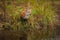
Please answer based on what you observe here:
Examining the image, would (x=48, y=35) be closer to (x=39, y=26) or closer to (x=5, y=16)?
(x=39, y=26)

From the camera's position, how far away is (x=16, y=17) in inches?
139

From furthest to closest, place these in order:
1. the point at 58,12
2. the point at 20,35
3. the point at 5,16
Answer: the point at 58,12 < the point at 5,16 < the point at 20,35

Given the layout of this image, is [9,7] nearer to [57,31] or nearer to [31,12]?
[31,12]

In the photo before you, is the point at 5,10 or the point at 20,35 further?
the point at 5,10

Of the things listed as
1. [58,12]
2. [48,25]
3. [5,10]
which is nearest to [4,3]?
[5,10]

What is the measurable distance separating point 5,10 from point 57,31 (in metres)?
0.86

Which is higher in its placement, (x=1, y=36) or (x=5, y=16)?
(x=5, y=16)

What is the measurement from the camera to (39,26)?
3.53 m

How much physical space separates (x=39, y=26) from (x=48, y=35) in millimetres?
180

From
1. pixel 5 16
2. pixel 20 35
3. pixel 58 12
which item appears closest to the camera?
pixel 20 35

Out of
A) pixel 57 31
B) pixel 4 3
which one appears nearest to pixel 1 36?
pixel 4 3

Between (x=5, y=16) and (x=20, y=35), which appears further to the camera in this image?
(x=5, y=16)

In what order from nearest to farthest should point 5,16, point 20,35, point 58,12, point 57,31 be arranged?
point 20,35 < point 5,16 < point 57,31 < point 58,12

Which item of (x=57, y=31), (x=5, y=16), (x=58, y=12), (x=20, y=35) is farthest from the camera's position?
(x=58, y=12)
